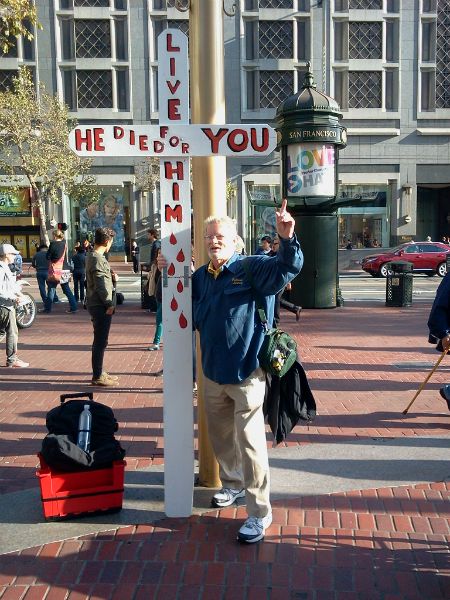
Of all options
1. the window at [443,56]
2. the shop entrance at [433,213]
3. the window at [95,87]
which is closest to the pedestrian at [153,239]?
the window at [95,87]

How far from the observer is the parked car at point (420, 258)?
26.0m

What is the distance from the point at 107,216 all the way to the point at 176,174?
3418 centimetres

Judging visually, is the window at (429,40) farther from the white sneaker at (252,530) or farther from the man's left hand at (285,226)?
the white sneaker at (252,530)

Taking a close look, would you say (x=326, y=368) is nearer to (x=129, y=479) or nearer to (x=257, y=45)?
(x=129, y=479)

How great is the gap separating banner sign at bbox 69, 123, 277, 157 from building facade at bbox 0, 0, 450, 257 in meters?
30.7

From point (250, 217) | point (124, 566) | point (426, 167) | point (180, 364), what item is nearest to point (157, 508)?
point (124, 566)

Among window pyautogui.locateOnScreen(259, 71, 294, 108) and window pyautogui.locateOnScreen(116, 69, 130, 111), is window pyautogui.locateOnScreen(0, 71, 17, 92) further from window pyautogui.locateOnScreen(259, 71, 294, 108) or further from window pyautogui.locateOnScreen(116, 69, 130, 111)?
window pyautogui.locateOnScreen(259, 71, 294, 108)

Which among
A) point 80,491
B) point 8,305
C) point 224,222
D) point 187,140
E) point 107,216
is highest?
point 107,216

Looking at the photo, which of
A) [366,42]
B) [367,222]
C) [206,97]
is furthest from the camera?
[367,222]

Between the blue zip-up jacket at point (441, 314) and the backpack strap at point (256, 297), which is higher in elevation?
the backpack strap at point (256, 297)

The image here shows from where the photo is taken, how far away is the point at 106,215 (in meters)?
37.2

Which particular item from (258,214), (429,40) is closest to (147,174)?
(258,214)

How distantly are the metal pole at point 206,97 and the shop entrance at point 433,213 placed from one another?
124ft

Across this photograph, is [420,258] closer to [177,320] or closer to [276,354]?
[177,320]
